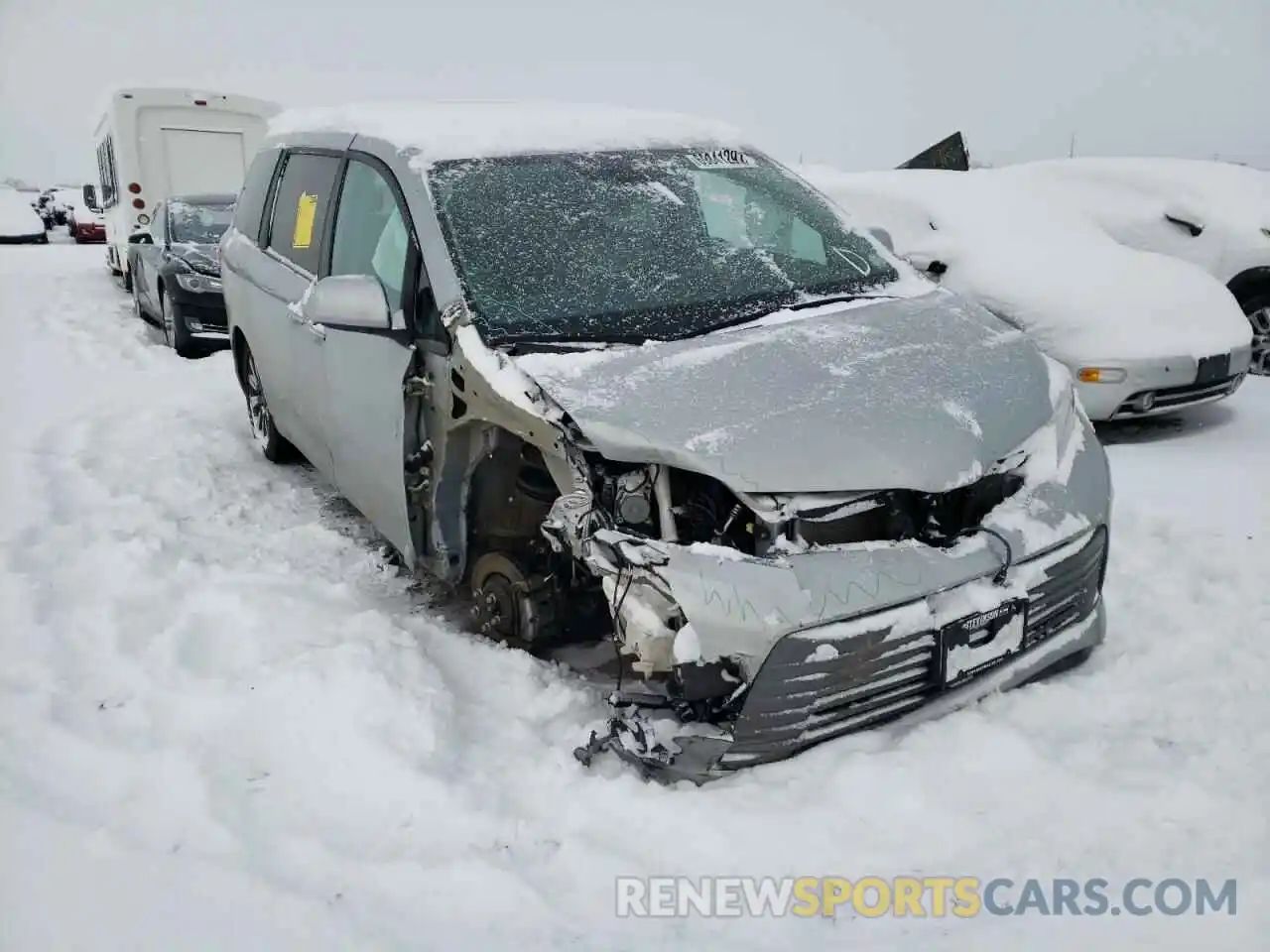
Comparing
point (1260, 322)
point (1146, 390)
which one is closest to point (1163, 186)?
point (1260, 322)

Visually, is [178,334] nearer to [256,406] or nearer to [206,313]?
[206,313]

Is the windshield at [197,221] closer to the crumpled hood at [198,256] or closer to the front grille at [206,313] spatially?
the crumpled hood at [198,256]

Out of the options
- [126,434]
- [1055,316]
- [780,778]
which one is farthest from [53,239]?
[780,778]

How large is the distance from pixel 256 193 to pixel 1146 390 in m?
5.08

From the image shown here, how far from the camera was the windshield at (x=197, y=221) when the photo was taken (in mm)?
9812

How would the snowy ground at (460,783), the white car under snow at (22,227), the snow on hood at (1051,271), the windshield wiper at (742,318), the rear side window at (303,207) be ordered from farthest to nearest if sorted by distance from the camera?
the white car under snow at (22,227)
the snow on hood at (1051,271)
the rear side window at (303,207)
the windshield wiper at (742,318)
the snowy ground at (460,783)

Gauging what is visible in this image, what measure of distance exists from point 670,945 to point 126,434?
4630mm

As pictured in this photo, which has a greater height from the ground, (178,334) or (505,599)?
(505,599)

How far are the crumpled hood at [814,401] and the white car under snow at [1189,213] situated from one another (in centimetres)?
547

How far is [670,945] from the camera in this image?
225 centimetres

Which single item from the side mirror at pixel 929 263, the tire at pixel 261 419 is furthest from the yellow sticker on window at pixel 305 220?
the side mirror at pixel 929 263

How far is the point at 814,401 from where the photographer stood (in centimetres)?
273

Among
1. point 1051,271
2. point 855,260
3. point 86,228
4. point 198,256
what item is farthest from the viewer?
point 86,228

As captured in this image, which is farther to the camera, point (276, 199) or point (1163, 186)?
point (1163, 186)
